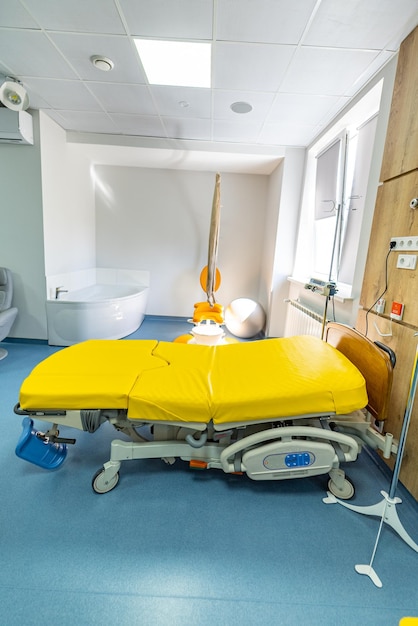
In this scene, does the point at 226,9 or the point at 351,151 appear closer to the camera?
the point at 226,9

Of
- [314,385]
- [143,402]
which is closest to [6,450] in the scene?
[143,402]

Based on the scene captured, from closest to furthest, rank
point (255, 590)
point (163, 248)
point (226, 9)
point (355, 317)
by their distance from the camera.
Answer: point (255, 590) < point (226, 9) < point (355, 317) < point (163, 248)

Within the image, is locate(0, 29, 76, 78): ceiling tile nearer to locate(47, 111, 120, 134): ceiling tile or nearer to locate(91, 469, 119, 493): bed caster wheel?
locate(47, 111, 120, 134): ceiling tile

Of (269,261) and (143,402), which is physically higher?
(269,261)

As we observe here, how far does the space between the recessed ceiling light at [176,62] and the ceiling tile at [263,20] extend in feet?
0.72

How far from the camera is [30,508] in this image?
Result: 1265 mm

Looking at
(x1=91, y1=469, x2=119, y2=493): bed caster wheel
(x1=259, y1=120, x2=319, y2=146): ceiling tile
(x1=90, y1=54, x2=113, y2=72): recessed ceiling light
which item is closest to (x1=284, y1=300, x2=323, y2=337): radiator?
(x1=259, y1=120, x2=319, y2=146): ceiling tile

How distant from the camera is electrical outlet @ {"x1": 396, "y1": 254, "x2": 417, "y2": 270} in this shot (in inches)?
56.2

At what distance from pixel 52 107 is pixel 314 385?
357 centimetres

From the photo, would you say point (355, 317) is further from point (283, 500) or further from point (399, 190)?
point (283, 500)

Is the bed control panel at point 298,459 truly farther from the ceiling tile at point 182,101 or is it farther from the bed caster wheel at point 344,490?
the ceiling tile at point 182,101

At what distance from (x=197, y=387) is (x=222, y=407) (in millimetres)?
159

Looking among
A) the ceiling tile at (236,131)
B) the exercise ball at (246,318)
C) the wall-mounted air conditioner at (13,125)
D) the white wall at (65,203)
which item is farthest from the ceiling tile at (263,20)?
the exercise ball at (246,318)

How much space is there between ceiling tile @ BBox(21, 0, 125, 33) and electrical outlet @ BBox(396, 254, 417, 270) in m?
2.18
